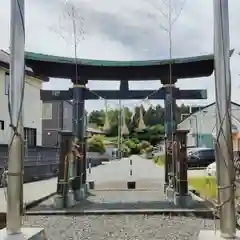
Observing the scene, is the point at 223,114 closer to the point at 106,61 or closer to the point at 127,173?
the point at 106,61

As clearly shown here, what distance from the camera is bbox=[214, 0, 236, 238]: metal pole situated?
8.64ft

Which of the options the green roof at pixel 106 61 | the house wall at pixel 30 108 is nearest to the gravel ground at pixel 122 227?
the green roof at pixel 106 61

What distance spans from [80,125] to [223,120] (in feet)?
18.3

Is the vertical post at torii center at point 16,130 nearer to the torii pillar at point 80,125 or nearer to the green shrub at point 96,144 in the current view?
the torii pillar at point 80,125

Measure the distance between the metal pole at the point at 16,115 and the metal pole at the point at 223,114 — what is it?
1429 millimetres

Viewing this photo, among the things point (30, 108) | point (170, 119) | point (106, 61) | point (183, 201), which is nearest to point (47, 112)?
point (30, 108)

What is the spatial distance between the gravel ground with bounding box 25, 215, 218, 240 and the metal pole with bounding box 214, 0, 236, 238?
6.53ft

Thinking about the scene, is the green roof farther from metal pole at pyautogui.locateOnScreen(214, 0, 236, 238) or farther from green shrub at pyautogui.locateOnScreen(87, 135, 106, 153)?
metal pole at pyautogui.locateOnScreen(214, 0, 236, 238)

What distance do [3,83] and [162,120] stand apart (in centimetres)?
736

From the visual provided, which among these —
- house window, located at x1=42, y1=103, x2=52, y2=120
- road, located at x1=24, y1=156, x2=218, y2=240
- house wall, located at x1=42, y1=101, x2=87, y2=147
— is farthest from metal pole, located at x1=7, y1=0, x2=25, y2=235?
house window, located at x1=42, y1=103, x2=52, y2=120

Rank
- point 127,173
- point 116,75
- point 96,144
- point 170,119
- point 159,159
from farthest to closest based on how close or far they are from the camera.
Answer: point 127,173, point 159,159, point 96,144, point 116,75, point 170,119

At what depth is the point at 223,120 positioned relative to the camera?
2.69 meters

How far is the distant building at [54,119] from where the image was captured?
1370cm

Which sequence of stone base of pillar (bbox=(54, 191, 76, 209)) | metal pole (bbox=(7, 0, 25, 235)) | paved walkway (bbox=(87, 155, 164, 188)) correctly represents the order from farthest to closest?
paved walkway (bbox=(87, 155, 164, 188)) → stone base of pillar (bbox=(54, 191, 76, 209)) → metal pole (bbox=(7, 0, 25, 235))
